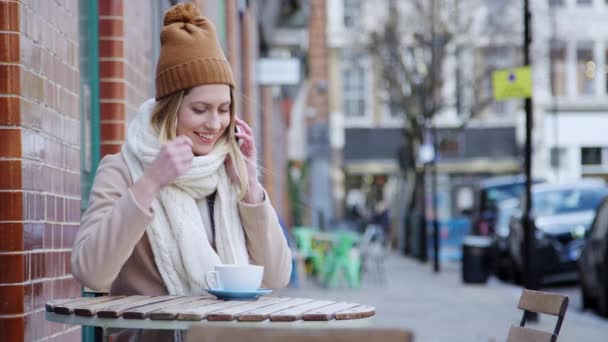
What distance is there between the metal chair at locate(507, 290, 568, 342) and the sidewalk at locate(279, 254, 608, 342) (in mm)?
4501

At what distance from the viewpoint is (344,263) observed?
64.2 feet

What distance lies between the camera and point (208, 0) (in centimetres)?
1062

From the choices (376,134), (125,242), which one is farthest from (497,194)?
(376,134)

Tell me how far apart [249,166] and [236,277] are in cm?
50

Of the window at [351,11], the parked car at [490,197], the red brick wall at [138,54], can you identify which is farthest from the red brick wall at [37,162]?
the window at [351,11]

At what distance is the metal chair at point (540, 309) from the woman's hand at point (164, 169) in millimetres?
1492

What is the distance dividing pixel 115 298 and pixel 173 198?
401 mm

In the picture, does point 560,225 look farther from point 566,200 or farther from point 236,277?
point 236,277

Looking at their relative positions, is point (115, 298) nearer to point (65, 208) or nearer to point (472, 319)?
point (65, 208)

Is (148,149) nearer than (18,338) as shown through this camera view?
Yes

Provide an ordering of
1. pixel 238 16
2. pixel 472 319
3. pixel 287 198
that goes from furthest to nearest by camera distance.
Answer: pixel 287 198, pixel 238 16, pixel 472 319

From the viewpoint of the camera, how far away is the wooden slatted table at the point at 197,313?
3.08 metres

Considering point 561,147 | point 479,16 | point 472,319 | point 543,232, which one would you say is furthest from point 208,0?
point 561,147

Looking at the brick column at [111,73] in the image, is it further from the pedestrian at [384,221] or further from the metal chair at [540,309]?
the pedestrian at [384,221]
